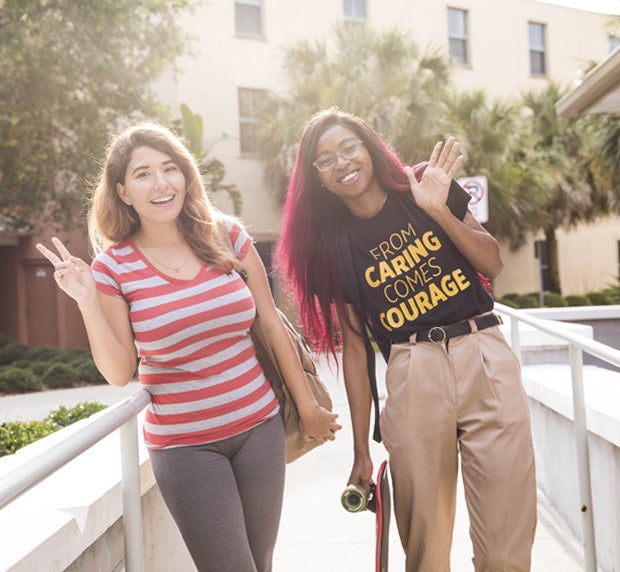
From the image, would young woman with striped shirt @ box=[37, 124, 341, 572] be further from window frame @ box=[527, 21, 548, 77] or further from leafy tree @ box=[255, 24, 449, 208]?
window frame @ box=[527, 21, 548, 77]

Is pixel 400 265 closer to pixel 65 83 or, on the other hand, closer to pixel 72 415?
pixel 72 415

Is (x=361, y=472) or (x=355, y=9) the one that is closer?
(x=361, y=472)

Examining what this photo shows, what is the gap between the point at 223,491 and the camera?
2404 millimetres

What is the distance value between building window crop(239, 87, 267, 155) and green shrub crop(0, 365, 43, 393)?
29.9 feet

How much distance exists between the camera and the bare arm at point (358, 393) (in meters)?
2.77

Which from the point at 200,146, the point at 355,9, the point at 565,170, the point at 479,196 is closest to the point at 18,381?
the point at 200,146

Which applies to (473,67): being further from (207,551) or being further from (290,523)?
(207,551)

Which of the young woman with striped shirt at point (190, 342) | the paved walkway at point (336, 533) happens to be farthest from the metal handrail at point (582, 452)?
the young woman with striped shirt at point (190, 342)

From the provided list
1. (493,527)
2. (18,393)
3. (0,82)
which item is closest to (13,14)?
(0,82)

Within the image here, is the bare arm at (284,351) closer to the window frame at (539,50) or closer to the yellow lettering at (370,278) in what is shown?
the yellow lettering at (370,278)

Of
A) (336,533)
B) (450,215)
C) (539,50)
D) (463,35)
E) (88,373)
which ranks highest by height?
(463,35)

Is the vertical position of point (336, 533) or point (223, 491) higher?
point (223, 491)

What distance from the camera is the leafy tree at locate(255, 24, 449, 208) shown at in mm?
18459

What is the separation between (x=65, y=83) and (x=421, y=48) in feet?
40.6
